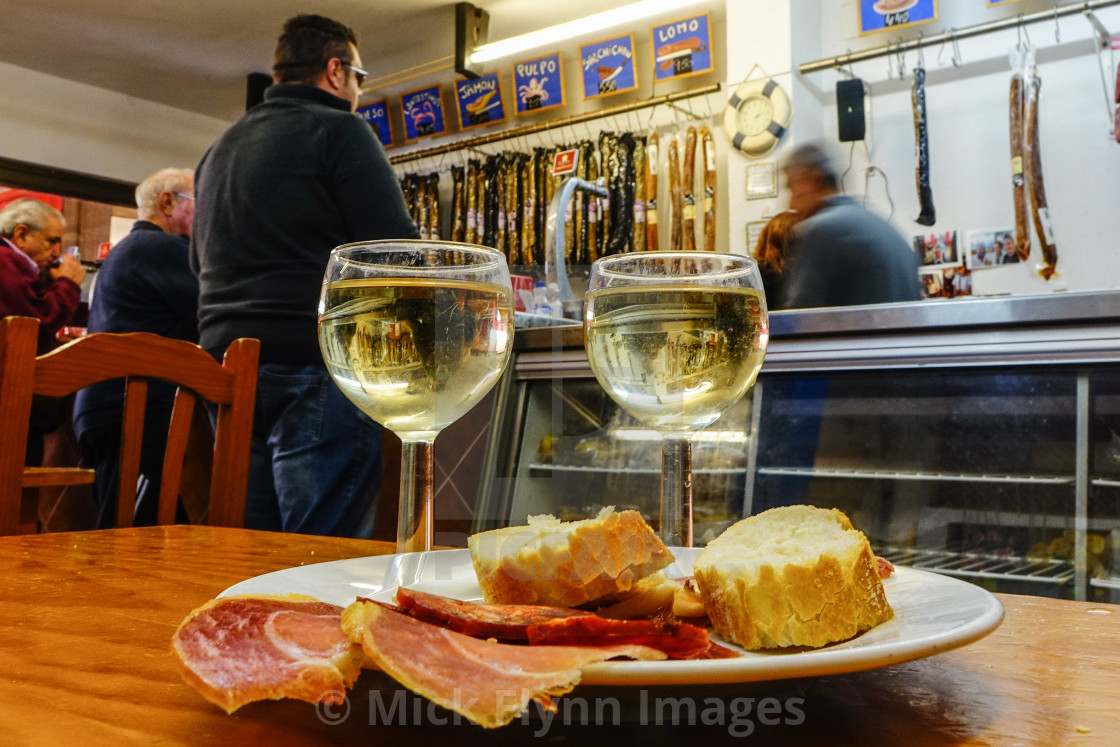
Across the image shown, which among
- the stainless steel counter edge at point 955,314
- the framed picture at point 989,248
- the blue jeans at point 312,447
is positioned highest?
the framed picture at point 989,248

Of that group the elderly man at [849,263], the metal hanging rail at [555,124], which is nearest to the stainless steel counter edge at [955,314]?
the elderly man at [849,263]

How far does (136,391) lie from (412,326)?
3.02 ft

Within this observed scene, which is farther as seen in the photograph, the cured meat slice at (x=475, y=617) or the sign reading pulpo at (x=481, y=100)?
the sign reading pulpo at (x=481, y=100)

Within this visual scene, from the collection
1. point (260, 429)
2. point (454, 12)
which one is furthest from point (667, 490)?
point (454, 12)

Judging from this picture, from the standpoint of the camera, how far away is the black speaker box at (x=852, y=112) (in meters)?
4.21

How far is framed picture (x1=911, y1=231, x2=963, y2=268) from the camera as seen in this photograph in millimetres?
4227

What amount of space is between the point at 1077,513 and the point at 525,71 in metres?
4.54

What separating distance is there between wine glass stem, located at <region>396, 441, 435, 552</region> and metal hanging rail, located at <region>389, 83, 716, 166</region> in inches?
182

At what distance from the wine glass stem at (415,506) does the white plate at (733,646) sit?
11mm

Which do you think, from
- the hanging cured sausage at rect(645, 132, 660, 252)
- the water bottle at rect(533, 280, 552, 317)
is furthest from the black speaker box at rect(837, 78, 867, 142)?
the water bottle at rect(533, 280, 552, 317)

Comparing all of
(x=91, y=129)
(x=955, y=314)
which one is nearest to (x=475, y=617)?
(x=955, y=314)

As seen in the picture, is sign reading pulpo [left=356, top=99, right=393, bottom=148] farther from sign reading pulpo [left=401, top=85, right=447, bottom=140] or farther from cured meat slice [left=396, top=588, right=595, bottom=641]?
cured meat slice [left=396, top=588, right=595, bottom=641]

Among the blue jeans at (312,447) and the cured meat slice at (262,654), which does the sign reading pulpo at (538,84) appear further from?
the cured meat slice at (262,654)

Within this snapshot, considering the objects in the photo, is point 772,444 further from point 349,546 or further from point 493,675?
point 493,675
